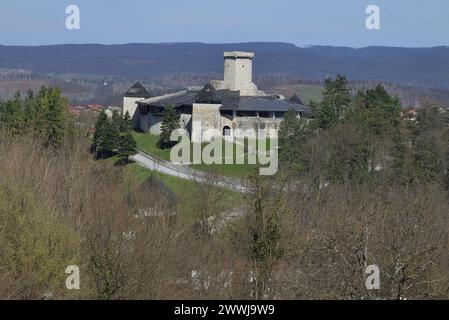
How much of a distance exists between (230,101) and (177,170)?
274 inches

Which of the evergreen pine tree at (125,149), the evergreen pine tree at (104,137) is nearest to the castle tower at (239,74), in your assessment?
the evergreen pine tree at (125,149)

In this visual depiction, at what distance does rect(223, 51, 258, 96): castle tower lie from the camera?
44.0m

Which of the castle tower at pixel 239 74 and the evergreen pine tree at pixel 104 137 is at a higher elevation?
the castle tower at pixel 239 74

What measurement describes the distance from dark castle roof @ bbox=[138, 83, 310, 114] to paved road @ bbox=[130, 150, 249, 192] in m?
3.76

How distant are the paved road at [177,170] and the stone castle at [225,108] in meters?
2.66

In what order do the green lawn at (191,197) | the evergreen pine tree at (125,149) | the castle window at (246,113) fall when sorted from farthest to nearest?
the castle window at (246,113) → the evergreen pine tree at (125,149) → the green lawn at (191,197)

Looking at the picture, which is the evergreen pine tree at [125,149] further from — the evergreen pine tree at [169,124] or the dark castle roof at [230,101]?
the dark castle roof at [230,101]

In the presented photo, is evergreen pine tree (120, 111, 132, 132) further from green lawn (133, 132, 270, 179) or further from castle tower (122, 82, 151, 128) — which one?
castle tower (122, 82, 151, 128)

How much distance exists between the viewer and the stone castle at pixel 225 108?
3909 centimetres

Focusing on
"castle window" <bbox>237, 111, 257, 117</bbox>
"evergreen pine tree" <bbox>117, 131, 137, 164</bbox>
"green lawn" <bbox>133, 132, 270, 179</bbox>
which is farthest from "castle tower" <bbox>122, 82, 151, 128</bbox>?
"evergreen pine tree" <bbox>117, 131, 137, 164</bbox>

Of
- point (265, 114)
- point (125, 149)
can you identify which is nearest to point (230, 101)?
point (265, 114)

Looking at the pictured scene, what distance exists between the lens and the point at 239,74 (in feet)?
145
